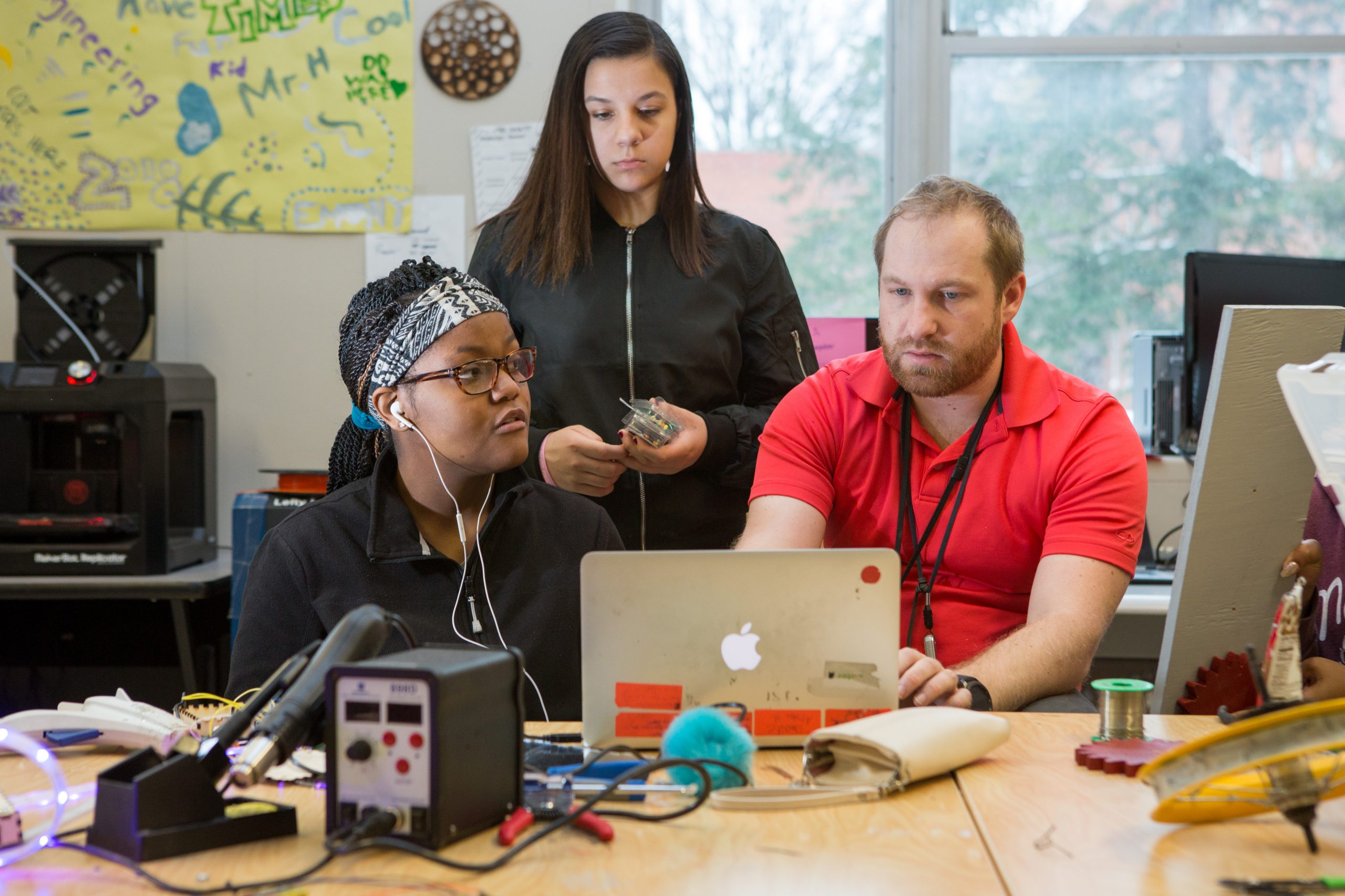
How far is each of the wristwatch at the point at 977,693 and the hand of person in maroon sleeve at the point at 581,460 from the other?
762 millimetres

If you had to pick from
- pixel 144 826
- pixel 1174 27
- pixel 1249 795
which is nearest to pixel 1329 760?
pixel 1249 795

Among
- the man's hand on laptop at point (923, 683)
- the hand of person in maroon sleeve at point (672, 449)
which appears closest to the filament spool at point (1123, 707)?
the man's hand on laptop at point (923, 683)

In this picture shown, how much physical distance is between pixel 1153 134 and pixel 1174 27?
297 millimetres

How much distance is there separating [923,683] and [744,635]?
9.3 inches

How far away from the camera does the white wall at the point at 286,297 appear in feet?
10.6

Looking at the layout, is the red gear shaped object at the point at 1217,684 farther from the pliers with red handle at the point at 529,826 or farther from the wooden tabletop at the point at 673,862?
the pliers with red handle at the point at 529,826

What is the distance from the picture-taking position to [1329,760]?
96cm

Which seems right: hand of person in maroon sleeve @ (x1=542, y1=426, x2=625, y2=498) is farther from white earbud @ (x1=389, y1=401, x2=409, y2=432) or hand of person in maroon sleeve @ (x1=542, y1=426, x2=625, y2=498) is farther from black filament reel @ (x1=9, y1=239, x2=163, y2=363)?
black filament reel @ (x1=9, y1=239, x2=163, y2=363)

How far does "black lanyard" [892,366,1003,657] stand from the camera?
5.71ft

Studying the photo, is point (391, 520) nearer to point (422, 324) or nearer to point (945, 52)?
point (422, 324)

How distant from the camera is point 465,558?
163cm

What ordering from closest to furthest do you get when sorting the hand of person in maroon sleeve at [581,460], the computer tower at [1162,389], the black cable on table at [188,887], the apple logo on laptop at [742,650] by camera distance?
1. the black cable on table at [188,887]
2. the apple logo on laptop at [742,650]
3. the hand of person in maroon sleeve at [581,460]
4. the computer tower at [1162,389]

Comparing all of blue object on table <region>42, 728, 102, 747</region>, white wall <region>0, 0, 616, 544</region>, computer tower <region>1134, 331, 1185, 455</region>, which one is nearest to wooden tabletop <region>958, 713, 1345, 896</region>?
blue object on table <region>42, 728, 102, 747</region>

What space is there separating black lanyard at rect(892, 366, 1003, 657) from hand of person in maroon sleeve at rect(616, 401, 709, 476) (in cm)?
37
